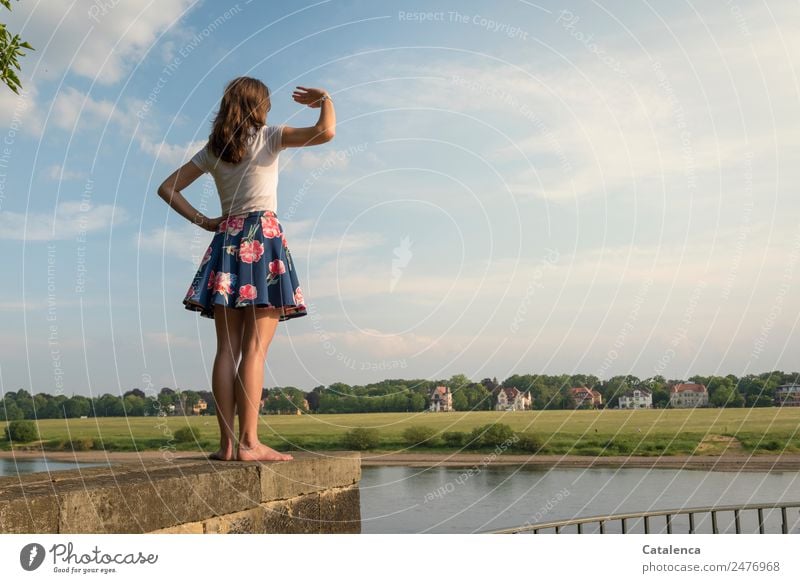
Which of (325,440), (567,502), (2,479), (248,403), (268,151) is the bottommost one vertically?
(567,502)

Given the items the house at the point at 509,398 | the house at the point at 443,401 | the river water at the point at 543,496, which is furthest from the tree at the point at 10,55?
the river water at the point at 543,496

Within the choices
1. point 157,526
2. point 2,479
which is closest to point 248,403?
point 157,526

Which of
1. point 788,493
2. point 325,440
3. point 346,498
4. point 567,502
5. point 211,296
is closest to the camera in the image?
point 211,296

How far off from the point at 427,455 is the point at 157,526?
83762 mm

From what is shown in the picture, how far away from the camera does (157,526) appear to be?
130 inches

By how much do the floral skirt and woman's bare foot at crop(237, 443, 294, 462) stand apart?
30.9 inches

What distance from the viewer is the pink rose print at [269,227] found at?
414 cm

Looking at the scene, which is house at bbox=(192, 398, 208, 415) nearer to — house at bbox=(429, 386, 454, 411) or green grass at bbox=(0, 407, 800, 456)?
house at bbox=(429, 386, 454, 411)

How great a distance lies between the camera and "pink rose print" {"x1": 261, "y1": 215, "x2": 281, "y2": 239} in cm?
414

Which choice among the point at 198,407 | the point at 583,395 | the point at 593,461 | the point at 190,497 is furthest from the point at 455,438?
the point at 190,497

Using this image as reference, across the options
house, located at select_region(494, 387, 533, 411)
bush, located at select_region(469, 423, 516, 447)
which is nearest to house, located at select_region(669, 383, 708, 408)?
house, located at select_region(494, 387, 533, 411)

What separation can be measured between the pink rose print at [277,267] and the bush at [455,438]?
70045mm

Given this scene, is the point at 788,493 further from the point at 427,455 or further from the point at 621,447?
the point at 427,455

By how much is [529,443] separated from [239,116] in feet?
291
